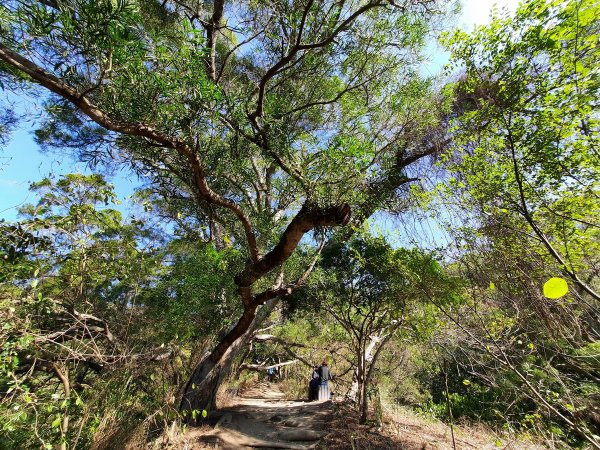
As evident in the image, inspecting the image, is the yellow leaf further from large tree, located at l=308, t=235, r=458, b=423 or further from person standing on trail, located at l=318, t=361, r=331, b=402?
person standing on trail, located at l=318, t=361, r=331, b=402

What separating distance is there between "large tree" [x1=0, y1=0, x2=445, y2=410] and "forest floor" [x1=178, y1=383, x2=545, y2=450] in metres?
0.75

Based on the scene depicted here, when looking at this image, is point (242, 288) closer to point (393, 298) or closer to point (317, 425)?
point (393, 298)

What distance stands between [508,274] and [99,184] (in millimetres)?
4935

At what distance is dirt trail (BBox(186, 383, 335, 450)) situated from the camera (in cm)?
498

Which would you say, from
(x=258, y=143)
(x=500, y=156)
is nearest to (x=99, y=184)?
(x=258, y=143)

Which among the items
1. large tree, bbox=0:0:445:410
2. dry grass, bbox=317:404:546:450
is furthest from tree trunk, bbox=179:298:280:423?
dry grass, bbox=317:404:546:450

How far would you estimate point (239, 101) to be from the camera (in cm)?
343

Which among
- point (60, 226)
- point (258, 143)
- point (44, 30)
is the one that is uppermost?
point (258, 143)

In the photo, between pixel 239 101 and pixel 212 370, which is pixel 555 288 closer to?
pixel 239 101

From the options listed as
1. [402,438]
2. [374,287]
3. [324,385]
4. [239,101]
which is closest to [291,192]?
[239,101]

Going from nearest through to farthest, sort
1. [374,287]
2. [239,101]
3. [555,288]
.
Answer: [555,288] → [239,101] → [374,287]

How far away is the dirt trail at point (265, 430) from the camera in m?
4.98

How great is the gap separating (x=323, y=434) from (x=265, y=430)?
1330 mm

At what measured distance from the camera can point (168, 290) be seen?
5.71 meters
